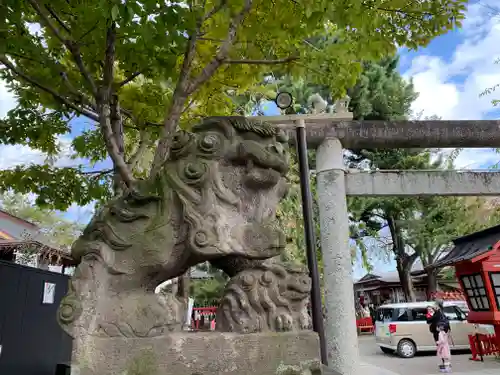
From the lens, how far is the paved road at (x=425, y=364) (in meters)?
8.48

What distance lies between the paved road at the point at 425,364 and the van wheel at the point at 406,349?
16cm

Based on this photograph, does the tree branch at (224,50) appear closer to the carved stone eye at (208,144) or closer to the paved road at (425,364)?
the carved stone eye at (208,144)

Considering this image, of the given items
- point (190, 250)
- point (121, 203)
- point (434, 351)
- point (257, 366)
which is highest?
point (121, 203)

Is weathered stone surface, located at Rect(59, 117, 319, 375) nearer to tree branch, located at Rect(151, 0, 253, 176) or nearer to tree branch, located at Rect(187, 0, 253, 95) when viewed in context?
tree branch, located at Rect(151, 0, 253, 176)

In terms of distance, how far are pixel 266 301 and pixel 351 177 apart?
3.38 metres

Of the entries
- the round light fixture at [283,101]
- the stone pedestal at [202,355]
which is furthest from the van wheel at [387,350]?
the stone pedestal at [202,355]

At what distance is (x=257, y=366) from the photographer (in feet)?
7.13

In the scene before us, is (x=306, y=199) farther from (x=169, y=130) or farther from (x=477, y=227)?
(x=477, y=227)

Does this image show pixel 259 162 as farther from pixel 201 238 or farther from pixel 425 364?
pixel 425 364

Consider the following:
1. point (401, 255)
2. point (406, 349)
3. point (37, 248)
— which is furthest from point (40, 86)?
point (401, 255)

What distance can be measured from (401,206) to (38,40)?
43.3 feet

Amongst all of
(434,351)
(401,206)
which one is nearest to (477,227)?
(401,206)

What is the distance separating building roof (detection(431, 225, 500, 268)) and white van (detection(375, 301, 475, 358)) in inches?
119

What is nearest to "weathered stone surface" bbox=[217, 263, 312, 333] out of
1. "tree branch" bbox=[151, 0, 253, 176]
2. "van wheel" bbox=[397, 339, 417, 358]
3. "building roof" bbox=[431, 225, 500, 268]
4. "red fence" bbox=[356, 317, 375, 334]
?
"tree branch" bbox=[151, 0, 253, 176]
